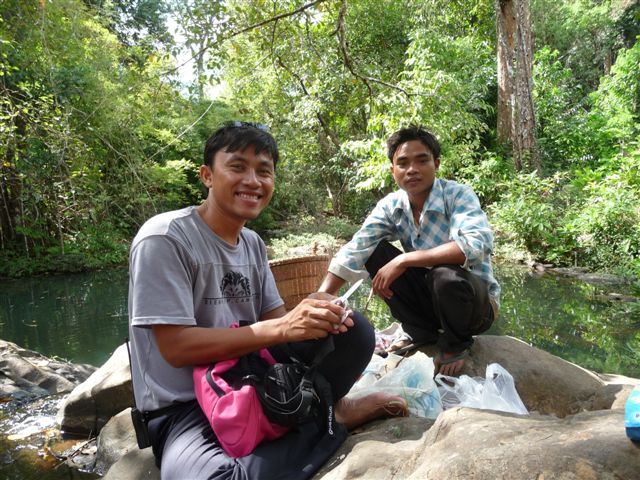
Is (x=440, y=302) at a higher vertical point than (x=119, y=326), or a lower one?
higher

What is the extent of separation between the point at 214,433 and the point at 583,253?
7.69 meters

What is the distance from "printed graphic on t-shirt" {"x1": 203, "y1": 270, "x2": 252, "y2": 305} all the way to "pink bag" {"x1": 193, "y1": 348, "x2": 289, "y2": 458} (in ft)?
0.94

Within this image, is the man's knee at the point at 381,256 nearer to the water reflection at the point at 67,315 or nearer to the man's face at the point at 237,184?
the man's face at the point at 237,184

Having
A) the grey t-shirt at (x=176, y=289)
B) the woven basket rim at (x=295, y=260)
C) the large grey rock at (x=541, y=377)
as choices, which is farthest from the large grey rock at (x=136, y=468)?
the woven basket rim at (x=295, y=260)

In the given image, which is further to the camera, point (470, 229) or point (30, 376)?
point (30, 376)

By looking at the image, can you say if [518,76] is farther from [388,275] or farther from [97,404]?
[97,404]

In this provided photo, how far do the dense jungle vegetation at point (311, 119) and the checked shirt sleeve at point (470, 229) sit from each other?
2.23 metres

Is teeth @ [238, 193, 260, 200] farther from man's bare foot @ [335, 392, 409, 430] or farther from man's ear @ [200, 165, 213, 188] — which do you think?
man's bare foot @ [335, 392, 409, 430]

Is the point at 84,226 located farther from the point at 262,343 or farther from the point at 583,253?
the point at 262,343

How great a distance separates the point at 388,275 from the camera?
2.54 meters

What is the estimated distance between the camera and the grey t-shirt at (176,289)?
57.8 inches

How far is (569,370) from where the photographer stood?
8.66ft

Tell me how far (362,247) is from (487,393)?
3.35 feet

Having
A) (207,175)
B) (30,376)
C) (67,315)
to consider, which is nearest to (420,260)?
(207,175)
